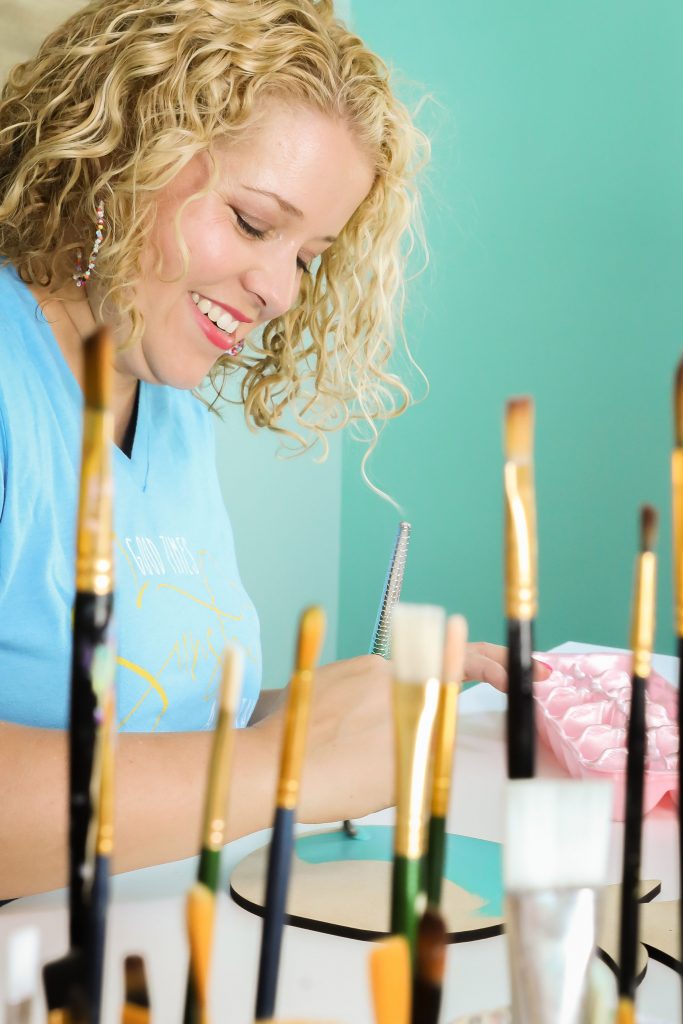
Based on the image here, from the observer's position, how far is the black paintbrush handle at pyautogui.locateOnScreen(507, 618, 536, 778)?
0.56ft

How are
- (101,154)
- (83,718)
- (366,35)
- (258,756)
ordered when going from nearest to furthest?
(83,718)
(258,756)
(101,154)
(366,35)

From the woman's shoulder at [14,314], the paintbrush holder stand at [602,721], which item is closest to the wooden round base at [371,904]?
the paintbrush holder stand at [602,721]

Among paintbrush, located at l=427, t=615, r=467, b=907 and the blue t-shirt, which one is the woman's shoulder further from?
paintbrush, located at l=427, t=615, r=467, b=907

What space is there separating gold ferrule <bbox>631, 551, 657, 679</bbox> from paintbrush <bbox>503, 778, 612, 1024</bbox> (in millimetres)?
21

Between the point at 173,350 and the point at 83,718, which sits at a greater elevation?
the point at 173,350

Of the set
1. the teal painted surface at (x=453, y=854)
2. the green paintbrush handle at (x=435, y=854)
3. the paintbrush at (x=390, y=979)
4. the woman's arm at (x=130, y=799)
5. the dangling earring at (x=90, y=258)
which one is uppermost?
the dangling earring at (x=90, y=258)

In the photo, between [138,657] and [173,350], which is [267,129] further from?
[138,657]

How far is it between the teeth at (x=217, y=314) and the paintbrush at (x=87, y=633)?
639 millimetres

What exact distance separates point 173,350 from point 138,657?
0.22 m

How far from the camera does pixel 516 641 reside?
173 mm

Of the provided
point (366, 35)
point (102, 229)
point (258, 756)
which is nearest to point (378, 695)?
point (258, 756)

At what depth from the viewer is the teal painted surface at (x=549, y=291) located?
72.6 inches

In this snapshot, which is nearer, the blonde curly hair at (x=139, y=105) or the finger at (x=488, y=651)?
the blonde curly hair at (x=139, y=105)

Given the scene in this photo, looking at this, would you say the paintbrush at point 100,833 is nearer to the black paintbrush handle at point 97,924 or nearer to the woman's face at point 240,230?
the black paintbrush handle at point 97,924
